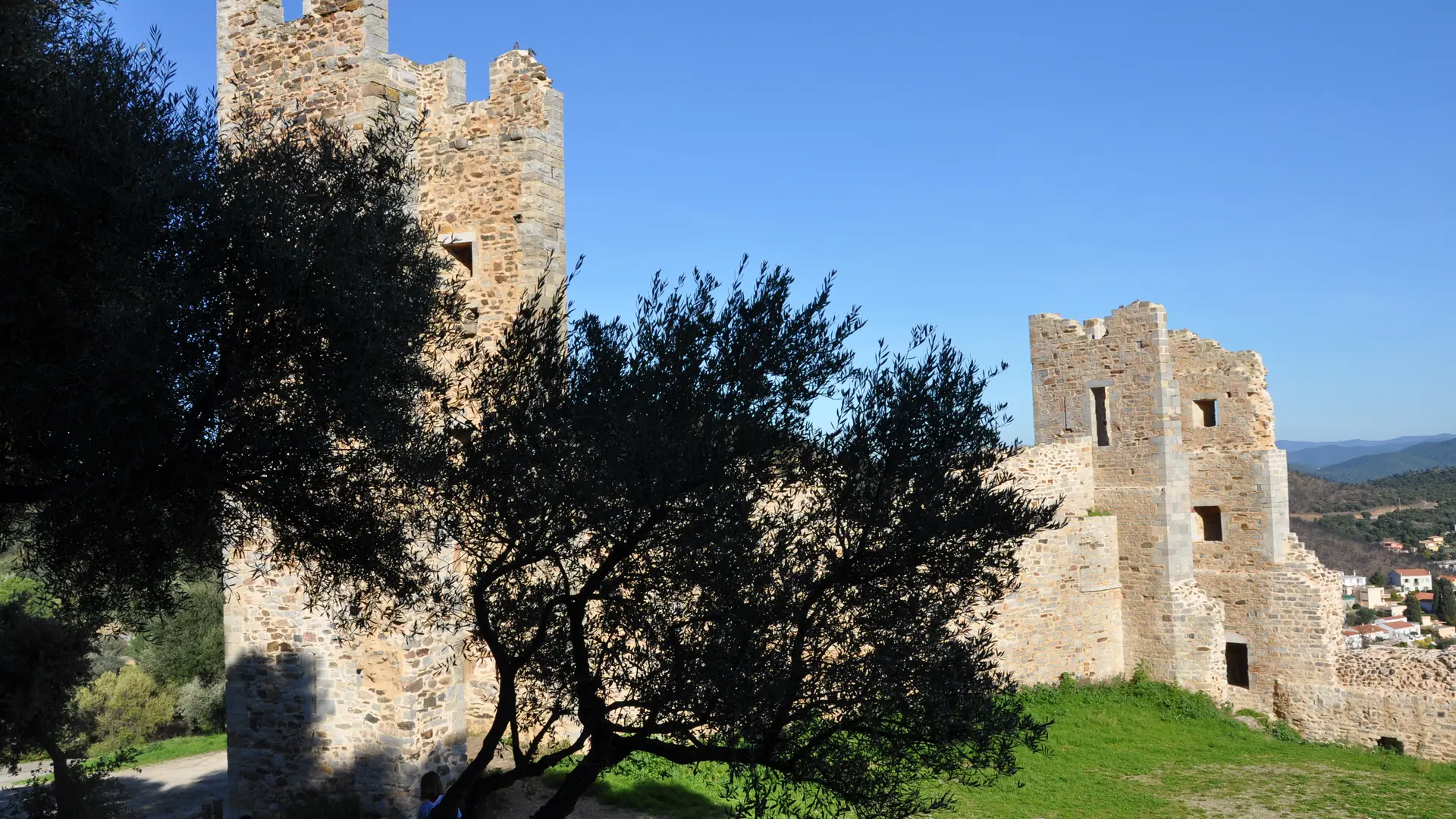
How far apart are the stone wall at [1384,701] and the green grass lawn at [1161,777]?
0.43 metres

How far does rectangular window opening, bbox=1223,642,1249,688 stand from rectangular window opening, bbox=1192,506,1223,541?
2062 millimetres

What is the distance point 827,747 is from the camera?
278 inches

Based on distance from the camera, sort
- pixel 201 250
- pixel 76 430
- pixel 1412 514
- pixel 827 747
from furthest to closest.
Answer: pixel 1412 514, pixel 827 747, pixel 201 250, pixel 76 430

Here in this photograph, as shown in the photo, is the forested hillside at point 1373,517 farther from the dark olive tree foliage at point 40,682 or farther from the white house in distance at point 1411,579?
the dark olive tree foliage at point 40,682

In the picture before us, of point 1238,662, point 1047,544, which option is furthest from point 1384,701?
point 1047,544

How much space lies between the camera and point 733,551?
666cm

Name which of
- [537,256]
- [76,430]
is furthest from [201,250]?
[537,256]

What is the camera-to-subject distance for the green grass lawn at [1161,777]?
13.2 m

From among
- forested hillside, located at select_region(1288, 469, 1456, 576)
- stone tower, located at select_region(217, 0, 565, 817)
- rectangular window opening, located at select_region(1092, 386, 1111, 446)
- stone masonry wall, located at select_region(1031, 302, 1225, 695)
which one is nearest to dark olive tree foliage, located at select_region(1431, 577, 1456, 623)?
forested hillside, located at select_region(1288, 469, 1456, 576)

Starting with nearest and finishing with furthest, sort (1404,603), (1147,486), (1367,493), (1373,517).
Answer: (1147,486) → (1404,603) → (1373,517) → (1367,493)

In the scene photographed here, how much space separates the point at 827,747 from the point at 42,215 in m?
5.80

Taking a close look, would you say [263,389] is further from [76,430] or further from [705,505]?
[705,505]

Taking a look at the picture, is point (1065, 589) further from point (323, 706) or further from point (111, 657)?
point (111, 657)

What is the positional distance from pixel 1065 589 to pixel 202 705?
1704 centimetres
